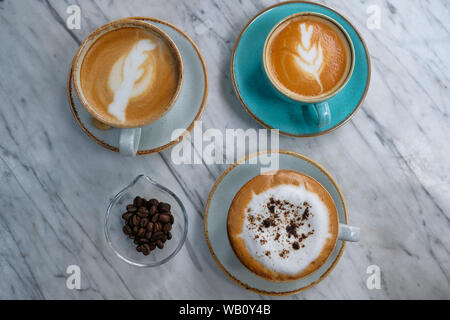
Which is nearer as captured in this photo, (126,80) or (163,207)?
(126,80)

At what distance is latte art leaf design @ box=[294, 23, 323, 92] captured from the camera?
928mm

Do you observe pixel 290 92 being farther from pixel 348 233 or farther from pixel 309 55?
pixel 348 233

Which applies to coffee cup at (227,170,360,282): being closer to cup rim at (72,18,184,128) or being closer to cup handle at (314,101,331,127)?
cup handle at (314,101,331,127)

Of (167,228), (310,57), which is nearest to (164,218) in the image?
(167,228)

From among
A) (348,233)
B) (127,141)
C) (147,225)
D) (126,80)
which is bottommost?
Answer: (348,233)

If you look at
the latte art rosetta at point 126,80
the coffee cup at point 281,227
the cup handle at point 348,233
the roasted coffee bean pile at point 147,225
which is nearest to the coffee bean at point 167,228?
the roasted coffee bean pile at point 147,225

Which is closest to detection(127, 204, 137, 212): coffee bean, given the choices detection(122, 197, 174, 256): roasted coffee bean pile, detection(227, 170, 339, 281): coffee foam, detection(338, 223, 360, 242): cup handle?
detection(122, 197, 174, 256): roasted coffee bean pile

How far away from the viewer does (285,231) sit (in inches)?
35.0

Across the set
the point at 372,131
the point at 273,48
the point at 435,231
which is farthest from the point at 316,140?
the point at 435,231

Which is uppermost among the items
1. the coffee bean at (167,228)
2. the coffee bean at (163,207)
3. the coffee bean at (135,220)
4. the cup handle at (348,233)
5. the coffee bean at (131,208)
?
the coffee bean at (131,208)

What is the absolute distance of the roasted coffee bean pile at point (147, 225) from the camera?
3.24 feet

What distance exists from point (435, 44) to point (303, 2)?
40 centimetres

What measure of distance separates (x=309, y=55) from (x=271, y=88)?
0.39 feet

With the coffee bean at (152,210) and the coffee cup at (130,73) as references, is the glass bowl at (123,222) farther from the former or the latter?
the coffee cup at (130,73)
